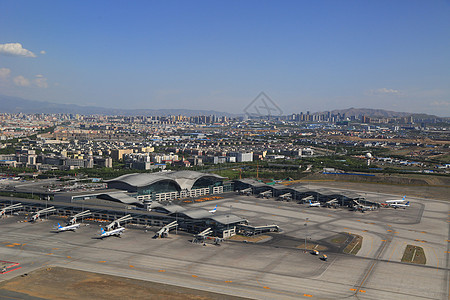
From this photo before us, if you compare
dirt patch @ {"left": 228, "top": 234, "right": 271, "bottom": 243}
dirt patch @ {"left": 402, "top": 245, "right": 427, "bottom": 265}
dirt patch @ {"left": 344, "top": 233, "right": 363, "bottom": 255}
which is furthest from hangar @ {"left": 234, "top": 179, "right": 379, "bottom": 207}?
dirt patch @ {"left": 228, "top": 234, "right": 271, "bottom": 243}

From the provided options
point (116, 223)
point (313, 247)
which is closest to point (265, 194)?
point (313, 247)

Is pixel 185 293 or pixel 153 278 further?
pixel 153 278

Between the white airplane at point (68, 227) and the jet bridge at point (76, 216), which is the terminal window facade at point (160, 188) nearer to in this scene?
the jet bridge at point (76, 216)

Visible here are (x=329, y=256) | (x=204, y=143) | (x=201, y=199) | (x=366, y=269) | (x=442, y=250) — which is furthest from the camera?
(x=204, y=143)

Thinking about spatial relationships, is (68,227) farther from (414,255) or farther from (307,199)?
(307,199)

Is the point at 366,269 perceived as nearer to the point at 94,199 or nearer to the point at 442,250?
the point at 442,250

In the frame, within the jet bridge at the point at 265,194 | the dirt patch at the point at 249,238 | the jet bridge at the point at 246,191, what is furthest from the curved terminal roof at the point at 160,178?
the dirt patch at the point at 249,238

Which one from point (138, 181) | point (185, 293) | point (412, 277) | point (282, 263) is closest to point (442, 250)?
point (412, 277)
